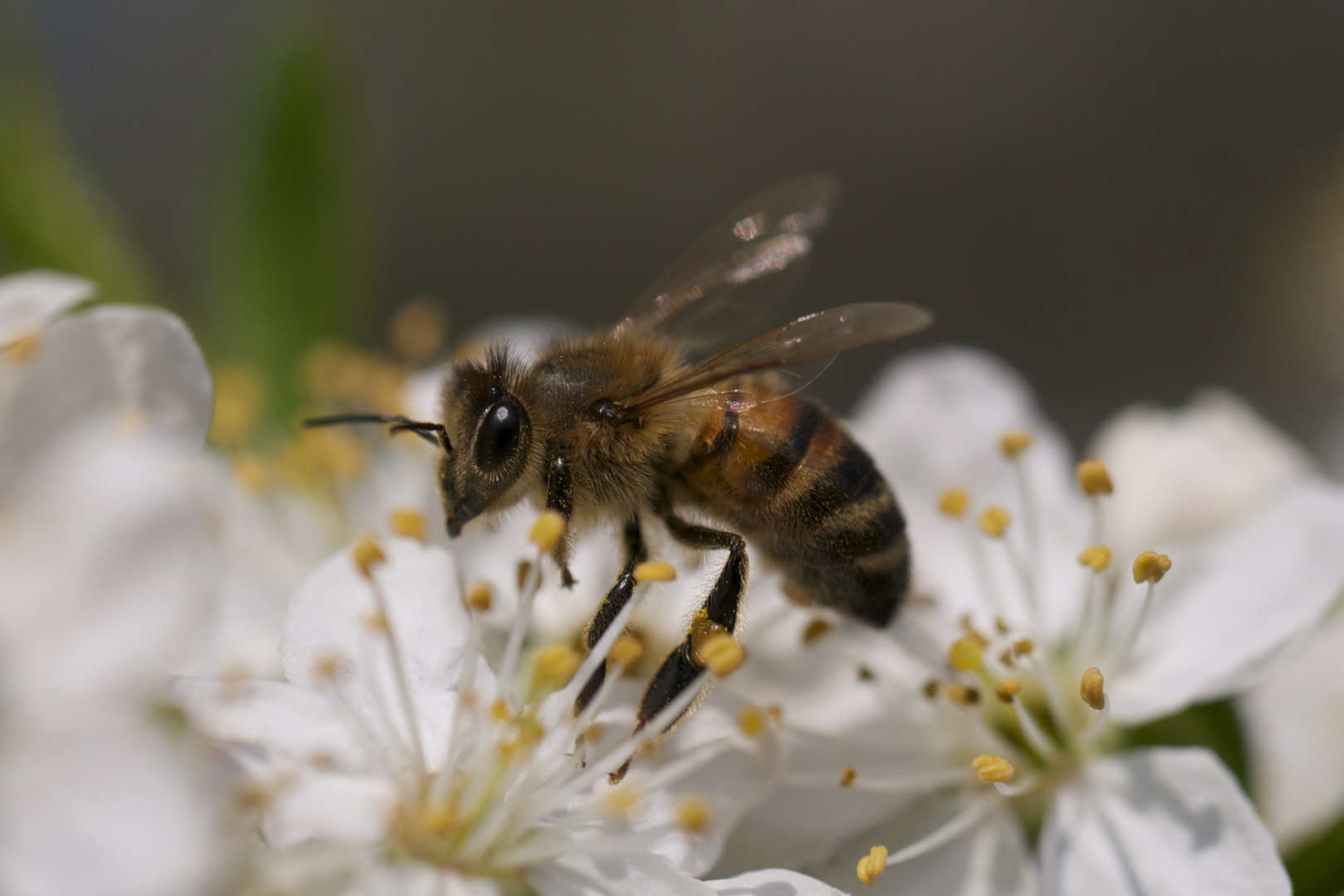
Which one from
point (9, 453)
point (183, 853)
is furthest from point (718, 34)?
point (183, 853)

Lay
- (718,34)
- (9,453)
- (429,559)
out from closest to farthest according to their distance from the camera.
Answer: (9,453), (429,559), (718,34)

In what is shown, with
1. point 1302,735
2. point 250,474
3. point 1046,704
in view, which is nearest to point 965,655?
point 1046,704

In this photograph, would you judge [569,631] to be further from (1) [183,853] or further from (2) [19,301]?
(1) [183,853]

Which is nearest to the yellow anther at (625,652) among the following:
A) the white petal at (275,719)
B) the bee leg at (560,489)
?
the bee leg at (560,489)

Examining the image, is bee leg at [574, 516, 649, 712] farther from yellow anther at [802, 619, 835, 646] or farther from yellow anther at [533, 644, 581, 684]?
yellow anther at [802, 619, 835, 646]

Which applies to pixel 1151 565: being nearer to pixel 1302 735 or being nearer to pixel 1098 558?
pixel 1098 558

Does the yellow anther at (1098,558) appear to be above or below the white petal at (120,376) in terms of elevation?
below

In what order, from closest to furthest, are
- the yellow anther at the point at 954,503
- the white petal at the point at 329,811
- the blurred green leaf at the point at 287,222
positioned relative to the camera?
the white petal at the point at 329,811 < the yellow anther at the point at 954,503 < the blurred green leaf at the point at 287,222

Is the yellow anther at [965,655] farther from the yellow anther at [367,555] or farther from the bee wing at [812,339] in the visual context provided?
the yellow anther at [367,555]
